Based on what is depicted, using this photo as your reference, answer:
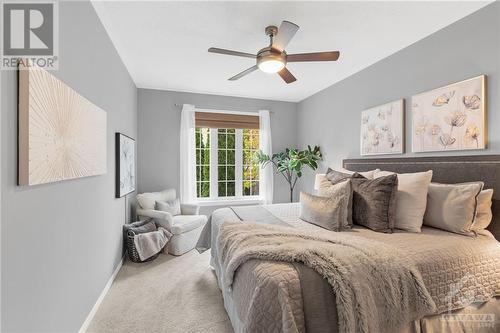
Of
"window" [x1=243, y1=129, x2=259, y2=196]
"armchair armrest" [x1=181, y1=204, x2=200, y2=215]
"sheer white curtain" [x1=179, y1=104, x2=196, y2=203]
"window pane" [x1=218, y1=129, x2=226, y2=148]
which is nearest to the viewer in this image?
"armchair armrest" [x1=181, y1=204, x2=200, y2=215]

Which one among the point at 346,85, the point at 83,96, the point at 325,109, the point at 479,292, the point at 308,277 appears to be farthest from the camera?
the point at 325,109

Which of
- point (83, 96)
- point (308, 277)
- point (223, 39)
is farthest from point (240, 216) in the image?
point (223, 39)

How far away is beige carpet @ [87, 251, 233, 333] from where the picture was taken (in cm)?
194

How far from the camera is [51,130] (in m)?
1.32

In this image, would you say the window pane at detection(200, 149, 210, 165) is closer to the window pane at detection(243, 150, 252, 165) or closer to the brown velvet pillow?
the window pane at detection(243, 150, 252, 165)

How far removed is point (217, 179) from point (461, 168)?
3666mm

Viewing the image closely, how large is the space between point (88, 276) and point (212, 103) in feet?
11.3

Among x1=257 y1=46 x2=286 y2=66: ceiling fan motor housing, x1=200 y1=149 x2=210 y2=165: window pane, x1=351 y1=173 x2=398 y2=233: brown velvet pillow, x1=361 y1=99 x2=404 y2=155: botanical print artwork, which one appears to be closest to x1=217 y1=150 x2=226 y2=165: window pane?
x1=200 y1=149 x2=210 y2=165: window pane

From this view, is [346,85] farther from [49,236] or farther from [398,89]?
[49,236]

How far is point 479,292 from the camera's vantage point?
1.62 m

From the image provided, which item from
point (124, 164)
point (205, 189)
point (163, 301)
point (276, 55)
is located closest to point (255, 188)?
point (205, 189)

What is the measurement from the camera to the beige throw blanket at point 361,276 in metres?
1.21

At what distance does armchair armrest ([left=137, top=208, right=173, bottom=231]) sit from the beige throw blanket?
6.83ft

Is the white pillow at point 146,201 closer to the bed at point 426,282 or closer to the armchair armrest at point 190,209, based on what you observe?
the armchair armrest at point 190,209
